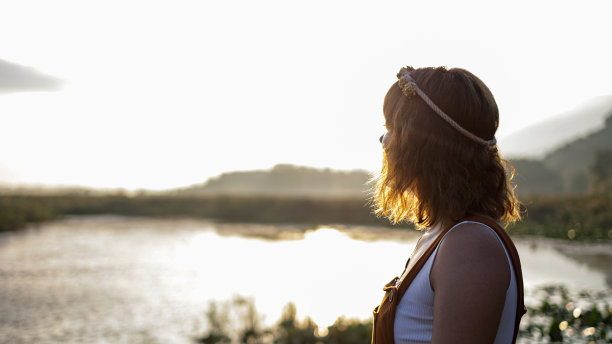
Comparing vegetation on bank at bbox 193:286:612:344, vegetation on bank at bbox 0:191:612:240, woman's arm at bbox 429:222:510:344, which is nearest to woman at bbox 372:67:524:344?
woman's arm at bbox 429:222:510:344

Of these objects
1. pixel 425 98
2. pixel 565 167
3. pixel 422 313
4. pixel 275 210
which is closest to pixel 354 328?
pixel 422 313

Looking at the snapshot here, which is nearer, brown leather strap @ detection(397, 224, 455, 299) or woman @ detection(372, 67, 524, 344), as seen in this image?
woman @ detection(372, 67, 524, 344)

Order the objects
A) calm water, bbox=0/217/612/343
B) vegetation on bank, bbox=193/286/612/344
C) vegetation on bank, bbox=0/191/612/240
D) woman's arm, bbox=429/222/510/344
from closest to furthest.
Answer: woman's arm, bbox=429/222/510/344
vegetation on bank, bbox=193/286/612/344
calm water, bbox=0/217/612/343
vegetation on bank, bbox=0/191/612/240

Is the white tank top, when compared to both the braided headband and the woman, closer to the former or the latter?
the woman

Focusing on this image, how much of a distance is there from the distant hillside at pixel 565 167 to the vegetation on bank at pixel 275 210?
28408 millimetres

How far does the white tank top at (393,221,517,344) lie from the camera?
108cm

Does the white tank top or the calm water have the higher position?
the white tank top

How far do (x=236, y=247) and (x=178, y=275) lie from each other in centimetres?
533

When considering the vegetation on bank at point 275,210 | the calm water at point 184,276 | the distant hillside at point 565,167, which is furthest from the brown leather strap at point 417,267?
the distant hillside at point 565,167

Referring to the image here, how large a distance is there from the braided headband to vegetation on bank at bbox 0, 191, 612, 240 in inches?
717

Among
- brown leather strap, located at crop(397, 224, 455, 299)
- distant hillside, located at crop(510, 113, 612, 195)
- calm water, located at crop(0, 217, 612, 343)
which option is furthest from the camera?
distant hillside, located at crop(510, 113, 612, 195)

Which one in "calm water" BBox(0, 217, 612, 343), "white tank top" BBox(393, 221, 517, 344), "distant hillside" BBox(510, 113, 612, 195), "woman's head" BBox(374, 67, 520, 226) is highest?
"distant hillside" BBox(510, 113, 612, 195)

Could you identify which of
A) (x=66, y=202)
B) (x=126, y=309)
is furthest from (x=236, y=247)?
(x=66, y=202)

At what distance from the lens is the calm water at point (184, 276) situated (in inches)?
366
